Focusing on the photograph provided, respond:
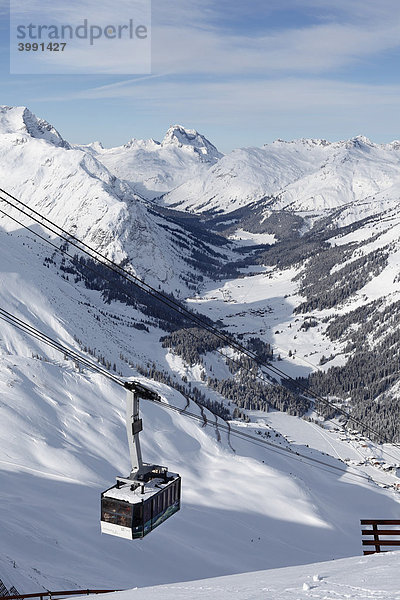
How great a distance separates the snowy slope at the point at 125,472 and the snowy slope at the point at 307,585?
17103 mm

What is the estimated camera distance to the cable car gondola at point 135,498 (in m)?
20.8

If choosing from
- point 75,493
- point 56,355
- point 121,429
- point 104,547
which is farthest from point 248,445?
point 56,355

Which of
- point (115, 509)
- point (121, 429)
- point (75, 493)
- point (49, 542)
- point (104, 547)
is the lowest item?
point (121, 429)

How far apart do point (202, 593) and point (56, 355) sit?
135m

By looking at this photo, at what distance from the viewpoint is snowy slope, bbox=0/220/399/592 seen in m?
41.8

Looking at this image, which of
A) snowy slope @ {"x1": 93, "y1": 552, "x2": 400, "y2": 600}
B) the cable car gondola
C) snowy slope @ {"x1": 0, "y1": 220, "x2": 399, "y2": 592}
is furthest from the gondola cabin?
snowy slope @ {"x1": 0, "y1": 220, "x2": 399, "y2": 592}

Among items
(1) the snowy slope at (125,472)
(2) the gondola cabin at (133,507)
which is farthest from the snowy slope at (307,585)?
(1) the snowy slope at (125,472)

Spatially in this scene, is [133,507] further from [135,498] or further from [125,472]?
[125,472]

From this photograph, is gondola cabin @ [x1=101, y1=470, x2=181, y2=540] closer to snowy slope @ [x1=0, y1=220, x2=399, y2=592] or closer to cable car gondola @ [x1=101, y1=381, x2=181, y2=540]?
cable car gondola @ [x1=101, y1=381, x2=181, y2=540]

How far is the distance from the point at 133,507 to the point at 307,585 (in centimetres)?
802

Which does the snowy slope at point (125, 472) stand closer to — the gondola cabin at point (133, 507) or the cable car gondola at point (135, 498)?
the gondola cabin at point (133, 507)

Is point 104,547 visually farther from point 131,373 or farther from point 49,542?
point 131,373

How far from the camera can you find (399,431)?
15950 centimetres

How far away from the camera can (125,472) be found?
237 feet
